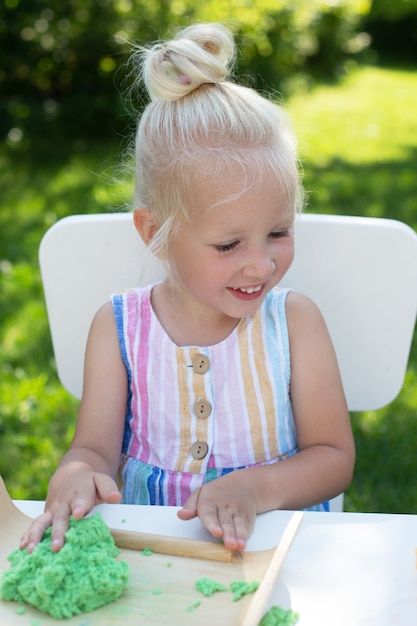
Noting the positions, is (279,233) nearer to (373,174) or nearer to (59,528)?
(59,528)

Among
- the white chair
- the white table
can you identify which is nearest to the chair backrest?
the white chair

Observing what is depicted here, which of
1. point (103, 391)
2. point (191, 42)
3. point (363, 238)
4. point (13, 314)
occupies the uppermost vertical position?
point (191, 42)

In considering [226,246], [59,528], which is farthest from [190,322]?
[59,528]

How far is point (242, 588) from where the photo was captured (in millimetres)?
1105

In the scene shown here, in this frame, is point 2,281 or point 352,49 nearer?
point 2,281

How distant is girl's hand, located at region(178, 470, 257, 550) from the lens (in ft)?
4.02

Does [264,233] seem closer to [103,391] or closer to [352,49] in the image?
[103,391]

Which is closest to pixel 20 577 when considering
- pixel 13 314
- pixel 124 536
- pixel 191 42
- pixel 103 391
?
pixel 124 536

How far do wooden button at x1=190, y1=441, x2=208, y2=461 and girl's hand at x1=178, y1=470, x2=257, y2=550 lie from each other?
30 cm

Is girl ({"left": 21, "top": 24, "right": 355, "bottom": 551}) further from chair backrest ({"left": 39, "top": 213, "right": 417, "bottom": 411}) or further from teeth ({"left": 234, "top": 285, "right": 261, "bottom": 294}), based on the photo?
chair backrest ({"left": 39, "top": 213, "right": 417, "bottom": 411})

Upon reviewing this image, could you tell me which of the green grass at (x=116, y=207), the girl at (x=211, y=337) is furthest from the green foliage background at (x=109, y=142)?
the girl at (x=211, y=337)

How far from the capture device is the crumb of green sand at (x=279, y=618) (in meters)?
1.05

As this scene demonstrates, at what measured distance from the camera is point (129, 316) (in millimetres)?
1801

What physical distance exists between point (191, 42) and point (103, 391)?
0.69 metres
